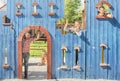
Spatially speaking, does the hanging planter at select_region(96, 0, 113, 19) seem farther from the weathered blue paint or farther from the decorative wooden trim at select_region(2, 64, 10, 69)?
the decorative wooden trim at select_region(2, 64, 10, 69)

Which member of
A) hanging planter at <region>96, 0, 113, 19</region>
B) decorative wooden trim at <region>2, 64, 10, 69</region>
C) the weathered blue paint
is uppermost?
hanging planter at <region>96, 0, 113, 19</region>

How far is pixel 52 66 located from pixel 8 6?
2.92 m

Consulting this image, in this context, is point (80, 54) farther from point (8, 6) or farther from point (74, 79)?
point (8, 6)

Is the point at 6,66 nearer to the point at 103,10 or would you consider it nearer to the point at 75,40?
the point at 75,40

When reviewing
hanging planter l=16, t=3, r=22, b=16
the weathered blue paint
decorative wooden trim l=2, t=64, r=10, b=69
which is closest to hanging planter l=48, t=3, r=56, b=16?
the weathered blue paint

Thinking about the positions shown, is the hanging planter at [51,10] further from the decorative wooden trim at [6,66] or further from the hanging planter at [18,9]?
the decorative wooden trim at [6,66]

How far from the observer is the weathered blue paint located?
693 inches

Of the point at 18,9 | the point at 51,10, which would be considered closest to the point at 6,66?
the point at 18,9

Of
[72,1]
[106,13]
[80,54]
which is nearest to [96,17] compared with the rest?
[106,13]

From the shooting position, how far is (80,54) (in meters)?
17.6

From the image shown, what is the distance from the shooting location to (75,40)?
17594mm

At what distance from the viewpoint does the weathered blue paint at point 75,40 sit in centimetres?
1759

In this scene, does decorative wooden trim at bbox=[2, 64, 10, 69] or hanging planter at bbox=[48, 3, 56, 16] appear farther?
decorative wooden trim at bbox=[2, 64, 10, 69]

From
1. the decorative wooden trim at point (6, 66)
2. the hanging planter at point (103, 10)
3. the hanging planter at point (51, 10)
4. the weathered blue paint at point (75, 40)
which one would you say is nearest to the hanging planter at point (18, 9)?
the weathered blue paint at point (75, 40)
